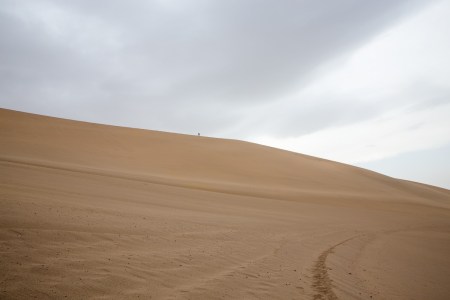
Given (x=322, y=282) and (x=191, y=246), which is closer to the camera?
(x=322, y=282)

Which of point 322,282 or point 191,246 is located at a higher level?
point 191,246

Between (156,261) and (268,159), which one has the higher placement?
(268,159)

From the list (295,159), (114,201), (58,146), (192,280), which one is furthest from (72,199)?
(295,159)

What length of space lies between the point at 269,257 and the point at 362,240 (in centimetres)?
519

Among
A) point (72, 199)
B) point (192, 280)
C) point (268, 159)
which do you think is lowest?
point (192, 280)

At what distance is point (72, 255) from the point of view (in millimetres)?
4418

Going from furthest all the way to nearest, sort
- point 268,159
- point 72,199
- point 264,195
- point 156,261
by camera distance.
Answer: point 268,159, point 264,195, point 72,199, point 156,261

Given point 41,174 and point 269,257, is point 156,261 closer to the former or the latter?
point 269,257

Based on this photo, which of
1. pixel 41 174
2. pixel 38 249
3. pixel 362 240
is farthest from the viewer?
pixel 41 174

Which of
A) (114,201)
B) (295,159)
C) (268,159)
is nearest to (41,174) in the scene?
(114,201)

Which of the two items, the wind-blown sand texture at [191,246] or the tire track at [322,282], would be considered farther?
the tire track at [322,282]

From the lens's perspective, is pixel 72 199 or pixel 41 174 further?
pixel 41 174

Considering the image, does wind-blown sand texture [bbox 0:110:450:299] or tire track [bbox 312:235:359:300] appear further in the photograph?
tire track [bbox 312:235:359:300]

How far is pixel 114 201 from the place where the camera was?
30.2ft
